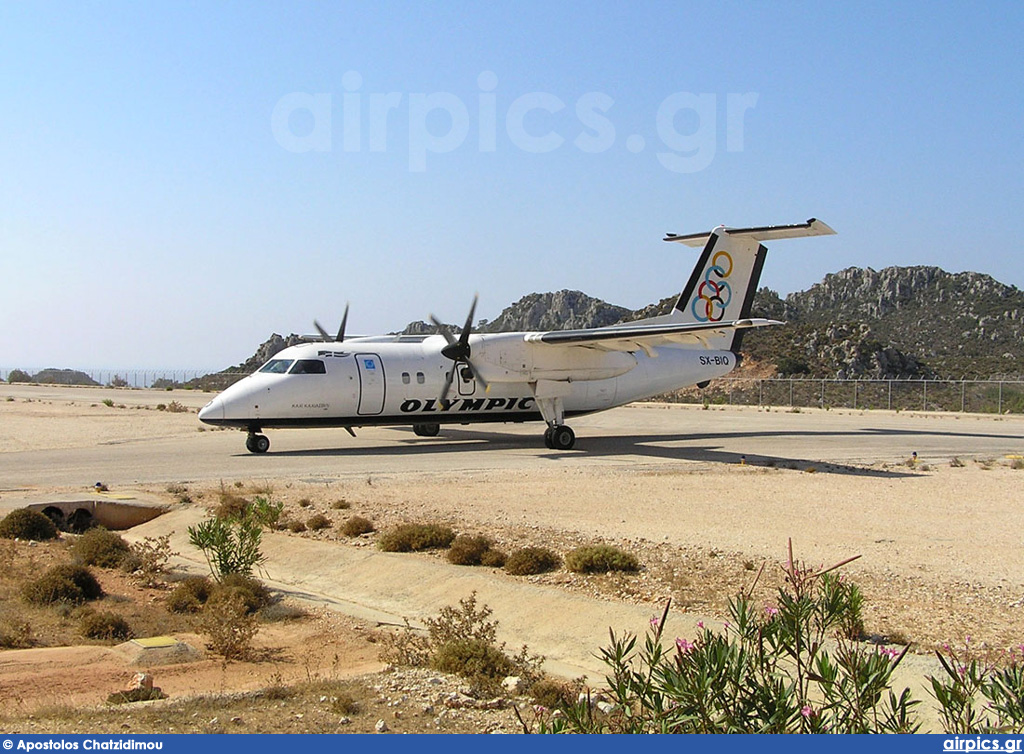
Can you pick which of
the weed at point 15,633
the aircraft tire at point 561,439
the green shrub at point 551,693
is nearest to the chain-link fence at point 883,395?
the aircraft tire at point 561,439

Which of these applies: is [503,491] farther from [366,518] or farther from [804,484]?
[804,484]

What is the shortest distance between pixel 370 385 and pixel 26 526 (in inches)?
472

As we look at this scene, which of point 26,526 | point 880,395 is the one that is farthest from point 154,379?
point 26,526

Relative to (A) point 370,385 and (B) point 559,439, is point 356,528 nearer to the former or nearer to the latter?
(A) point 370,385

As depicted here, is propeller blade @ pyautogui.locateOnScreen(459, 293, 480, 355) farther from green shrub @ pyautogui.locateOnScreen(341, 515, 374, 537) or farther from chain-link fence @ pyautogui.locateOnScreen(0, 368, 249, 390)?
chain-link fence @ pyautogui.locateOnScreen(0, 368, 249, 390)

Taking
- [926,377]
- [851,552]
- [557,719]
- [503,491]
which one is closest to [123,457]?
[503,491]

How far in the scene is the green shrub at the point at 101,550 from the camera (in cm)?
1344

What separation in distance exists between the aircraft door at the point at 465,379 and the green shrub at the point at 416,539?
13494mm

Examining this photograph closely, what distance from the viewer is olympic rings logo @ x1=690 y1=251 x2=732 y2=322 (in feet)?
104

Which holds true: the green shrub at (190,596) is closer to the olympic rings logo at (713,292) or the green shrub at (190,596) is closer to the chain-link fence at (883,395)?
the olympic rings logo at (713,292)

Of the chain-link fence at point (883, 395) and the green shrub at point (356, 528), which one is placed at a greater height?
the chain-link fence at point (883, 395)

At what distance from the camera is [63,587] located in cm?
1112

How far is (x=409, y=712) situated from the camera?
701 cm

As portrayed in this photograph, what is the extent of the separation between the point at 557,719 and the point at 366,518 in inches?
427
